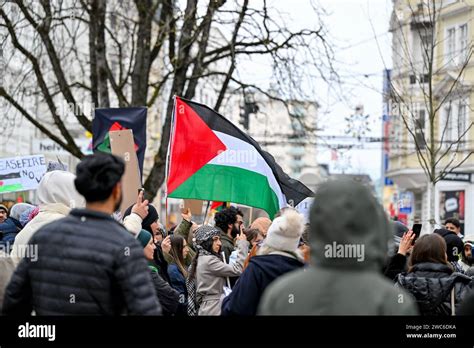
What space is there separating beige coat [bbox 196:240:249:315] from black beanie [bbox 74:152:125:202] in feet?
13.8

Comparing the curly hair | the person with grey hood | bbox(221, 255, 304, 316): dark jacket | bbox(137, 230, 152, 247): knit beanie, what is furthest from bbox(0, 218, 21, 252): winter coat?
the person with grey hood

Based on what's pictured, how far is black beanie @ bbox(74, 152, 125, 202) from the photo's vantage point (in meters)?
4.99

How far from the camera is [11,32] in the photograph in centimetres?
1919

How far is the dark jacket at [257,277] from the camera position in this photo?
6445 millimetres

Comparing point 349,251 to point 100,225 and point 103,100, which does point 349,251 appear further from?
point 103,100

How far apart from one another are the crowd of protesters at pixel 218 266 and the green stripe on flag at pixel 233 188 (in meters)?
1.62

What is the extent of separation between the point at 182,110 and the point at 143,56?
10.1m

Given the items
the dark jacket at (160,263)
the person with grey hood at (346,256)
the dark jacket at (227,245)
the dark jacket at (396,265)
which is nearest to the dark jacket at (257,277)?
the dark jacket at (396,265)

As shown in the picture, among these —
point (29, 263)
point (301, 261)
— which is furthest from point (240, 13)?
point (29, 263)

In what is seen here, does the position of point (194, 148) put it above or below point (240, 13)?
below

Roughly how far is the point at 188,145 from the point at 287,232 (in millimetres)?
4975

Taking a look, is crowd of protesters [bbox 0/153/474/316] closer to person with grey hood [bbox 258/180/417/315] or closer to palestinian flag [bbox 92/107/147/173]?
person with grey hood [bbox 258/180/417/315]

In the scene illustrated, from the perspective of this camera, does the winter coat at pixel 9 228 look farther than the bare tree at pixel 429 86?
→ No

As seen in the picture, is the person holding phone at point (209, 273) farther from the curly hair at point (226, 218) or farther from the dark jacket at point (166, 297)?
the curly hair at point (226, 218)
